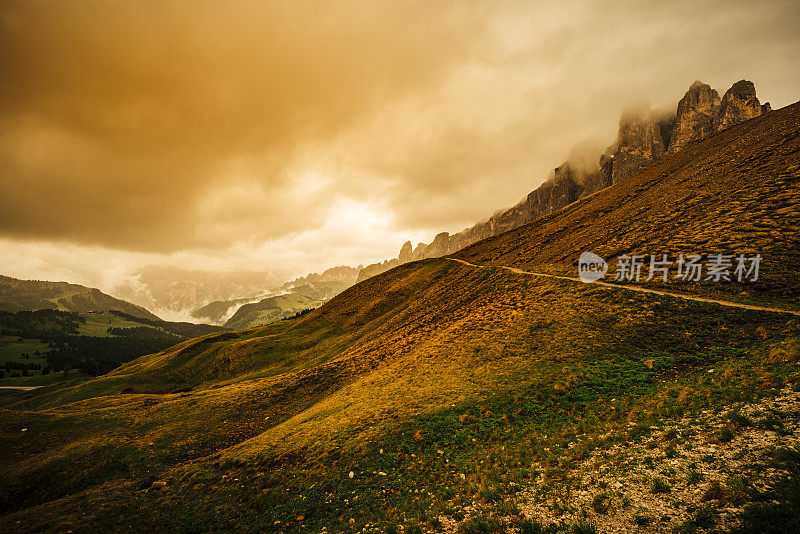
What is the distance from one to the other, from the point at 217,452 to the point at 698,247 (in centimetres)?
5568

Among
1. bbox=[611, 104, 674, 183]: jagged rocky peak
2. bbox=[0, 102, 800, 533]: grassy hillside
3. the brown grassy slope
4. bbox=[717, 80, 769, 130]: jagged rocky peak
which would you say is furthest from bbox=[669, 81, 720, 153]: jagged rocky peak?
bbox=[0, 102, 800, 533]: grassy hillside

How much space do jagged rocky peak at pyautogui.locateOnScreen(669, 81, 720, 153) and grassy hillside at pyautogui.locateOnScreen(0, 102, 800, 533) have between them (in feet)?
574

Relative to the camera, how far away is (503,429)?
722 inches

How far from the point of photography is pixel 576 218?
2840 inches

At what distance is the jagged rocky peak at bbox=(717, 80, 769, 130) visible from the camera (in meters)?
153

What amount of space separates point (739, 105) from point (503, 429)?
245493 millimetres

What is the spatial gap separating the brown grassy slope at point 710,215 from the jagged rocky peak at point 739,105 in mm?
131317

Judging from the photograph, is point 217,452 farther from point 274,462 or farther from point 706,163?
point 706,163

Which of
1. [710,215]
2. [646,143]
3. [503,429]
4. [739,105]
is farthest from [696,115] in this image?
[503,429]

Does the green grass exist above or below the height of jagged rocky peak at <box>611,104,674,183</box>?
below

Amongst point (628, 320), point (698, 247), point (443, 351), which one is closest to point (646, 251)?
point (698, 247)
